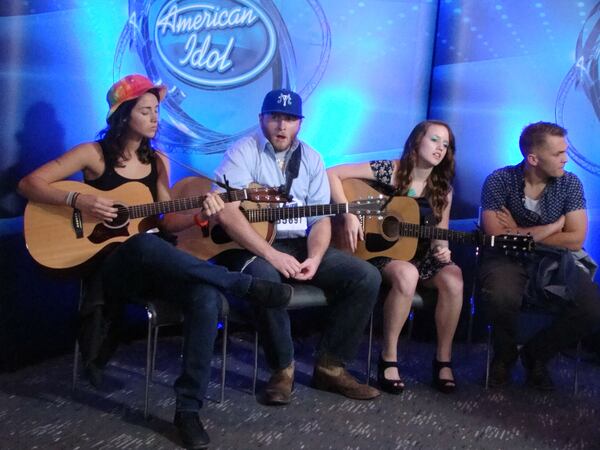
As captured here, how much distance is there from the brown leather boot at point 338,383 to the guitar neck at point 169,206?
97cm

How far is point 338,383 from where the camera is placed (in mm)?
3389

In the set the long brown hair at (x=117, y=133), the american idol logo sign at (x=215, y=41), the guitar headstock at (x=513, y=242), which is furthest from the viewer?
the american idol logo sign at (x=215, y=41)

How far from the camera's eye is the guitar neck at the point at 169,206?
3316 millimetres

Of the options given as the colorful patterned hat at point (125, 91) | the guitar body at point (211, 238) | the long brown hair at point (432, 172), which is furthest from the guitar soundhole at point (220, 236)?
the long brown hair at point (432, 172)

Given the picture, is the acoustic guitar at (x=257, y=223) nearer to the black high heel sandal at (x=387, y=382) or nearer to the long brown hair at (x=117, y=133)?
the long brown hair at (x=117, y=133)

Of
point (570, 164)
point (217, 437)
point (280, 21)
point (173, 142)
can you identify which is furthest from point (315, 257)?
point (570, 164)

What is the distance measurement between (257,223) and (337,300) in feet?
1.91

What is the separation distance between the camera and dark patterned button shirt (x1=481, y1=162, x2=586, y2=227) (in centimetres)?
389

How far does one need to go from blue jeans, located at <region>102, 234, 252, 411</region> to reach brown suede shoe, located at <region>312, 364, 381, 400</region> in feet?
2.57

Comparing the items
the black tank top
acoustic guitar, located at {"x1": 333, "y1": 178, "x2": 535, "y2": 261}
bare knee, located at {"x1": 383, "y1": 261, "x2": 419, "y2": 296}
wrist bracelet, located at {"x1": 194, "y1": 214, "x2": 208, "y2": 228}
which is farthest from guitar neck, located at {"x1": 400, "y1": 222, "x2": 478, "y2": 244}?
the black tank top

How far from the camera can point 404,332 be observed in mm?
4789

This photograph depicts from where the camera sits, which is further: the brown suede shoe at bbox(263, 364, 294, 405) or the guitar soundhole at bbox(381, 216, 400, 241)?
the guitar soundhole at bbox(381, 216, 400, 241)

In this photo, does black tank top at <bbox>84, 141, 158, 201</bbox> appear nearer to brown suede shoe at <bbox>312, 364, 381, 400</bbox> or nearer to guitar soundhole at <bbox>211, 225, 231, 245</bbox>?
guitar soundhole at <bbox>211, 225, 231, 245</bbox>

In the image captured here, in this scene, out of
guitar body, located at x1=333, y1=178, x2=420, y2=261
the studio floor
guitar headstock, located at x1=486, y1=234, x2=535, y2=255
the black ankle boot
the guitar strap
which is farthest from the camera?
guitar body, located at x1=333, y1=178, x2=420, y2=261
